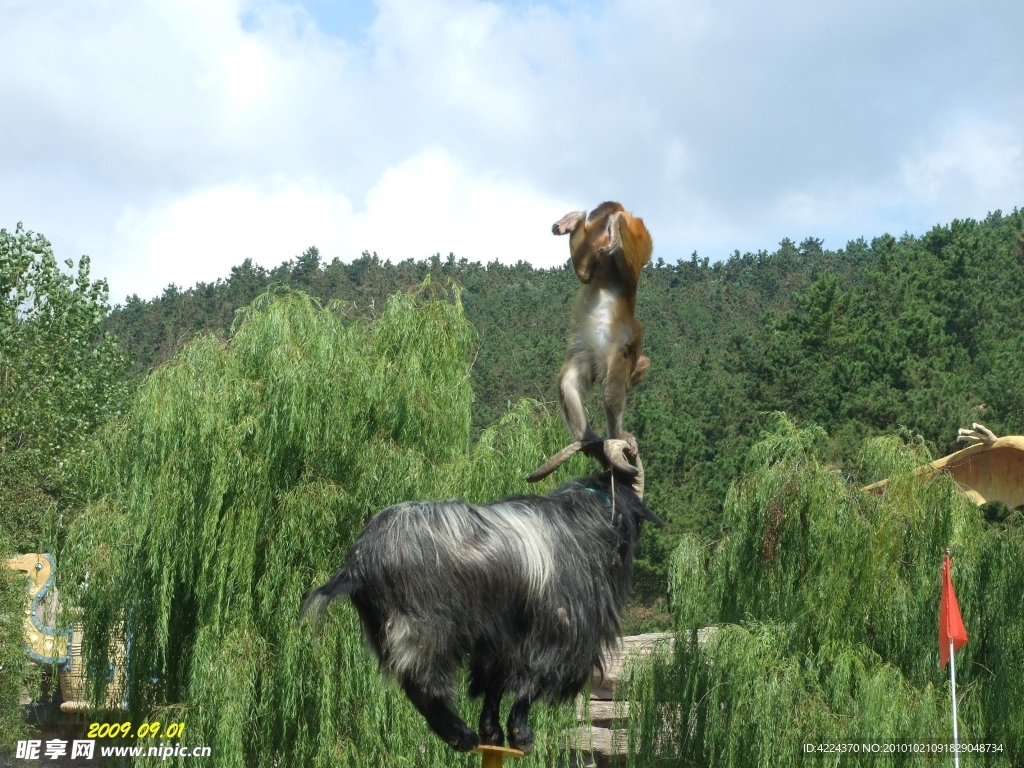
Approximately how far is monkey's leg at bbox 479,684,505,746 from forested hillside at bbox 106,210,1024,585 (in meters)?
8.20

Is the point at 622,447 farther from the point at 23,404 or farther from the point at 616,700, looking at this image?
the point at 23,404

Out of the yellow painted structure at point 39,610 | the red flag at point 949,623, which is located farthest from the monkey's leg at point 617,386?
the yellow painted structure at point 39,610

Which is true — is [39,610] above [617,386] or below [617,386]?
below

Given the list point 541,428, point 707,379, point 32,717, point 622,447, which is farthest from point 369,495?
point 707,379

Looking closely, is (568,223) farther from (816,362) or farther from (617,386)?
(816,362)

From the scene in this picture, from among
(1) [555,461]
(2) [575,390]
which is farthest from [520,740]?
(2) [575,390]

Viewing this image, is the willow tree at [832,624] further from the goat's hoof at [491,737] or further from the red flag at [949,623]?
the goat's hoof at [491,737]

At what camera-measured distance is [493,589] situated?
3.72 metres

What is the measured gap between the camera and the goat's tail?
3.70 metres

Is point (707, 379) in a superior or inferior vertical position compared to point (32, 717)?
superior

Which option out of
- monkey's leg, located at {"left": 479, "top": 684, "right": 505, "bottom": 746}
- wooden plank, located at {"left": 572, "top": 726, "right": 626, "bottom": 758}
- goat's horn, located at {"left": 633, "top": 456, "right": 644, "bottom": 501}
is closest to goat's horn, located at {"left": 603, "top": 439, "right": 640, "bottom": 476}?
goat's horn, located at {"left": 633, "top": 456, "right": 644, "bottom": 501}

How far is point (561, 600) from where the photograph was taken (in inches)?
150

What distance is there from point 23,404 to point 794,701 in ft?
53.4

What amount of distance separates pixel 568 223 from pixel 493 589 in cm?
123
